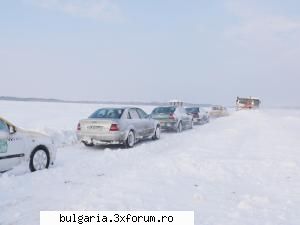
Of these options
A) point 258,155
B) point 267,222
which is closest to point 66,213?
point 267,222

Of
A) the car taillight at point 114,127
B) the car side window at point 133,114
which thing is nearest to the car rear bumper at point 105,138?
the car taillight at point 114,127

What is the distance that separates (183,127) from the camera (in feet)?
75.1

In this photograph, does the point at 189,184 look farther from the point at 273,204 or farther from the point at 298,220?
the point at 298,220

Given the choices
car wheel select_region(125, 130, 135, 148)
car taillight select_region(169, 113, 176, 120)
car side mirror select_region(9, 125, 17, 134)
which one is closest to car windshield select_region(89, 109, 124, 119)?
car wheel select_region(125, 130, 135, 148)

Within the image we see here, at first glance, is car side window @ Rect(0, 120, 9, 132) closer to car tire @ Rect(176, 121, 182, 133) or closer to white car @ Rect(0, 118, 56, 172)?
white car @ Rect(0, 118, 56, 172)

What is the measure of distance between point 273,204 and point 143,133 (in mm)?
9968

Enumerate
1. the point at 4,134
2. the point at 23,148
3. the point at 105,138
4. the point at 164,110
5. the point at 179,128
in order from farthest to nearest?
1. the point at 164,110
2. the point at 179,128
3. the point at 105,138
4. the point at 23,148
5. the point at 4,134

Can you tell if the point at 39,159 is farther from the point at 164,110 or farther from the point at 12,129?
the point at 164,110

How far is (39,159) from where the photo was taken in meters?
9.23

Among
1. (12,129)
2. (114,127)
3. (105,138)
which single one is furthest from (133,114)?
(12,129)

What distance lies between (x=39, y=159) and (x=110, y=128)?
15.4ft

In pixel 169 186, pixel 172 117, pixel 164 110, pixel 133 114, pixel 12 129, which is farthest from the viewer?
pixel 164 110

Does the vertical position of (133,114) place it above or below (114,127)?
above

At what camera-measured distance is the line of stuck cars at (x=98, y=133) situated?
845cm
